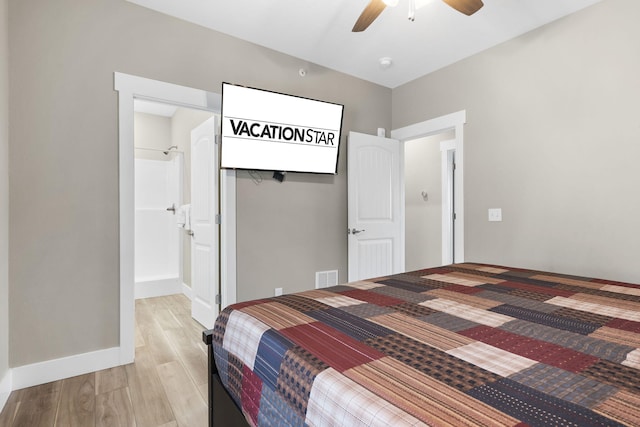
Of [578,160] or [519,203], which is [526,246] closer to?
[519,203]

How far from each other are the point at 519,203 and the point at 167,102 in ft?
9.94

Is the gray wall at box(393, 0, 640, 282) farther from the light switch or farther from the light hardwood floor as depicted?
the light hardwood floor

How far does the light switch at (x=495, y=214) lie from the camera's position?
3014 mm

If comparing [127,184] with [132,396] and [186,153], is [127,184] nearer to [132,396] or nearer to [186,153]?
[132,396]

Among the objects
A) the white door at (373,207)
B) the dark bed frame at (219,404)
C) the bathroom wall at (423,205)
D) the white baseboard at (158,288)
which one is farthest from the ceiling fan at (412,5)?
the white baseboard at (158,288)

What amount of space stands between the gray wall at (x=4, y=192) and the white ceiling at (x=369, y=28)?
0.94 metres

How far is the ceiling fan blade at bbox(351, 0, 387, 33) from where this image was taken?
75.4 inches

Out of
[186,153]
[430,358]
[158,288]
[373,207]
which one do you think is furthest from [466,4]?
[158,288]

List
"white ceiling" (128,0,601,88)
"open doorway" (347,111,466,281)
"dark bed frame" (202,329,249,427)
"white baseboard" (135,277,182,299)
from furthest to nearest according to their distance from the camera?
"white baseboard" (135,277,182,299) → "open doorway" (347,111,466,281) → "white ceiling" (128,0,601,88) → "dark bed frame" (202,329,249,427)

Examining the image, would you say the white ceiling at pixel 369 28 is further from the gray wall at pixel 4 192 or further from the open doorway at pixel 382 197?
the gray wall at pixel 4 192

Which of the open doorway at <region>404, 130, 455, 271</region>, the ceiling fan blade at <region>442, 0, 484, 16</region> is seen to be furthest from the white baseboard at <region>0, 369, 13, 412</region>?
the open doorway at <region>404, 130, 455, 271</region>

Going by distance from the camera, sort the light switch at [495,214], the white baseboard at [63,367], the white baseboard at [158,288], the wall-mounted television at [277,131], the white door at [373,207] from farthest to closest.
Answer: the white baseboard at [158,288] < the white door at [373,207] < the light switch at [495,214] < the wall-mounted television at [277,131] < the white baseboard at [63,367]

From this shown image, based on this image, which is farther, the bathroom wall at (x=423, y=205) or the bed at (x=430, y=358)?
the bathroom wall at (x=423, y=205)

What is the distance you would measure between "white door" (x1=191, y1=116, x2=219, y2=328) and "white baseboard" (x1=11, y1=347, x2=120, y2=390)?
2.77 feet
